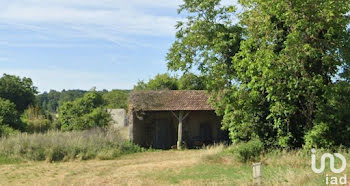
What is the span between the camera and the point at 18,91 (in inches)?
1576

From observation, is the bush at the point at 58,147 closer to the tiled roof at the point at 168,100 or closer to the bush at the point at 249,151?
the tiled roof at the point at 168,100

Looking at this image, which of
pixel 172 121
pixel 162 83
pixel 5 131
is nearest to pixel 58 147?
pixel 5 131

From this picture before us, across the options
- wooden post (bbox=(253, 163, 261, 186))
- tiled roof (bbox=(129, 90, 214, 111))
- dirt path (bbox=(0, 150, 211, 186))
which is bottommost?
dirt path (bbox=(0, 150, 211, 186))

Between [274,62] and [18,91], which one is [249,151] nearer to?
[274,62]

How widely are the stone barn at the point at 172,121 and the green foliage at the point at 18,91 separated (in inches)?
755

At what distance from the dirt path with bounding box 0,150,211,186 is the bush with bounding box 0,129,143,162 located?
0.83m

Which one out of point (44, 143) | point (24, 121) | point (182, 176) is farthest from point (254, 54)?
point (24, 121)

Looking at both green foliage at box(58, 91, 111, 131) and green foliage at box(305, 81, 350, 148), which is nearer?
green foliage at box(305, 81, 350, 148)

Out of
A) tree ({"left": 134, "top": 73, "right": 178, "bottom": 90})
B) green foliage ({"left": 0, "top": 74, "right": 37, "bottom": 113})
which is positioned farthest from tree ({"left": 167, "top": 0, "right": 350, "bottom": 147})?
green foliage ({"left": 0, "top": 74, "right": 37, "bottom": 113})

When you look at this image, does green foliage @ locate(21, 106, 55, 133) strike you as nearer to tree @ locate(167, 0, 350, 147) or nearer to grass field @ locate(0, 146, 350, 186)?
grass field @ locate(0, 146, 350, 186)

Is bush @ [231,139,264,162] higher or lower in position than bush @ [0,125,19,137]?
lower

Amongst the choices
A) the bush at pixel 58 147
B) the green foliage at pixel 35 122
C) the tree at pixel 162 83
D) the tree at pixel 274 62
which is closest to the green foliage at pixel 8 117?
the green foliage at pixel 35 122

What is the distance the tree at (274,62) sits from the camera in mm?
13805

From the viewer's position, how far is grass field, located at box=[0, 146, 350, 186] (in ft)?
35.4
